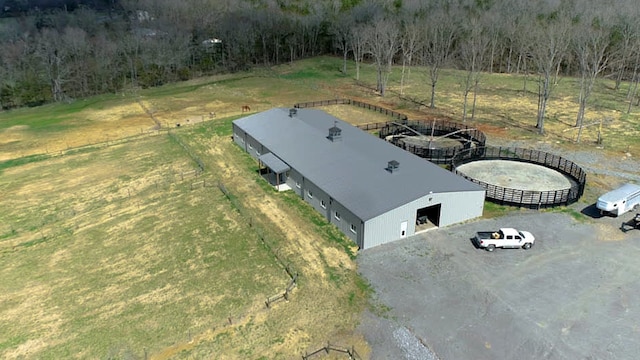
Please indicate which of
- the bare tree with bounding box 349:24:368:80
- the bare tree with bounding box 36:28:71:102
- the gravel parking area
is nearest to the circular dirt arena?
the gravel parking area

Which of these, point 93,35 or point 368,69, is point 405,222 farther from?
point 93,35

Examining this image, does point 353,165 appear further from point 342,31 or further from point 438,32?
point 342,31

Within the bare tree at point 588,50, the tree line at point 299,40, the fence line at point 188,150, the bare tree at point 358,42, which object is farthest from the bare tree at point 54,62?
the bare tree at point 588,50

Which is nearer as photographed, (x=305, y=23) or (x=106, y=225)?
(x=106, y=225)

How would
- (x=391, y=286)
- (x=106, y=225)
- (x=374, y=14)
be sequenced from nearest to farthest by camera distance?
(x=391, y=286), (x=106, y=225), (x=374, y=14)

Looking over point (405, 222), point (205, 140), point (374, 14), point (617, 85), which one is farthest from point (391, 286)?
point (374, 14)

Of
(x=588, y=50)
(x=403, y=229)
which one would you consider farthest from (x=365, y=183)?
(x=588, y=50)
